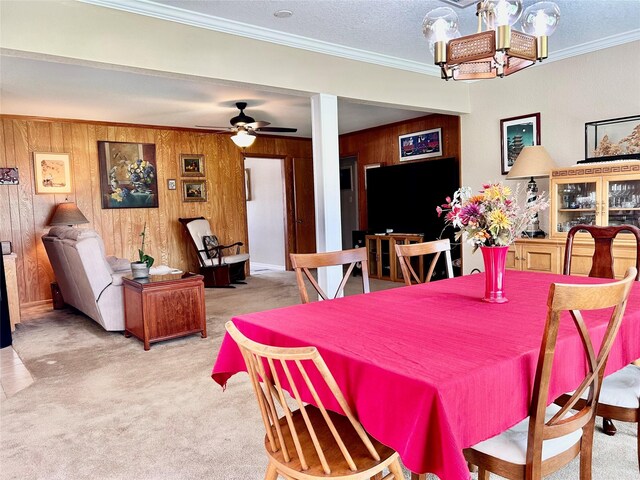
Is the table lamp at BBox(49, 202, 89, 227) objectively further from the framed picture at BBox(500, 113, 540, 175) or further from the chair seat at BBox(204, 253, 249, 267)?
the framed picture at BBox(500, 113, 540, 175)

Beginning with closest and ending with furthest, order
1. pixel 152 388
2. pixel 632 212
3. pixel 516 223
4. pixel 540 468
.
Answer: pixel 540 468 → pixel 516 223 → pixel 152 388 → pixel 632 212

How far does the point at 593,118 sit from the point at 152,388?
4398 mm

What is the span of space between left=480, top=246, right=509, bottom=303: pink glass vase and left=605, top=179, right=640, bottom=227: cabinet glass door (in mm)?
2573

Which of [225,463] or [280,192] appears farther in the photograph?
[280,192]

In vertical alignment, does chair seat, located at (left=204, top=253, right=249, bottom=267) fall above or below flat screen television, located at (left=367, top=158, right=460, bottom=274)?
below

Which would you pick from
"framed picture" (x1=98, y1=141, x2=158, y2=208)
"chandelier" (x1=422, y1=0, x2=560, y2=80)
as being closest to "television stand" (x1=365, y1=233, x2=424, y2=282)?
"framed picture" (x1=98, y1=141, x2=158, y2=208)

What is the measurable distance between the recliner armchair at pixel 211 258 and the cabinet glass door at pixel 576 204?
444cm

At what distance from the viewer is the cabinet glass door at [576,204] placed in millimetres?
4051

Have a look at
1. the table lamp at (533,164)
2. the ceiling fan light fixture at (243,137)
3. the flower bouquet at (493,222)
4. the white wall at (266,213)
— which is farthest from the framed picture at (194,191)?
the flower bouquet at (493,222)

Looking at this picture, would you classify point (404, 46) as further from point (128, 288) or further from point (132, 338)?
point (132, 338)

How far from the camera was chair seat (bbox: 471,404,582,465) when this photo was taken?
1.34 m

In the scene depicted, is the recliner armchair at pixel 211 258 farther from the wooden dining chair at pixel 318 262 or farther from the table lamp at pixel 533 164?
the wooden dining chair at pixel 318 262

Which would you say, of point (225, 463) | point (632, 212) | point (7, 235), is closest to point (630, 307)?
point (225, 463)

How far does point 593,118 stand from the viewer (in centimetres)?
439
